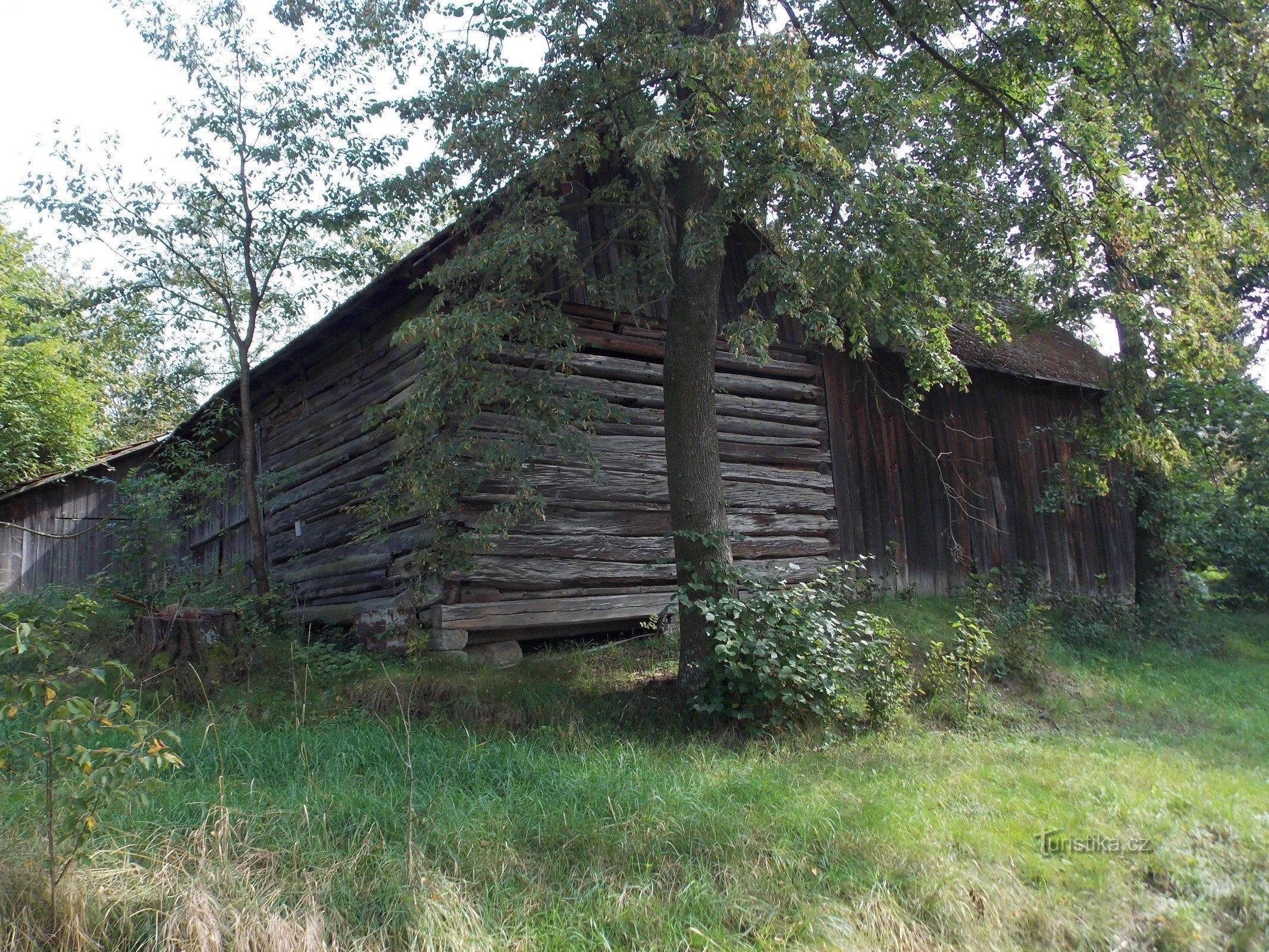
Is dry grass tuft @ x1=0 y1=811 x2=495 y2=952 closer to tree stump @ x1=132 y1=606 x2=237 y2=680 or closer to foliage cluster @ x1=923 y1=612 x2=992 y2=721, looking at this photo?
tree stump @ x1=132 y1=606 x2=237 y2=680

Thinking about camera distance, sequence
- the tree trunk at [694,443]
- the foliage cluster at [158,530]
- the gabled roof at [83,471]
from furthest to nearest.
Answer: the gabled roof at [83,471], the foliage cluster at [158,530], the tree trunk at [694,443]

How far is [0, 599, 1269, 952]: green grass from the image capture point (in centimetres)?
343

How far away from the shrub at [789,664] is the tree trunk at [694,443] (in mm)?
259

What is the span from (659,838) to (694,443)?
344cm

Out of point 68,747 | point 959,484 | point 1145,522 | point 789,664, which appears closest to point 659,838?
point 789,664

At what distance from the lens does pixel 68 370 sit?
747 inches

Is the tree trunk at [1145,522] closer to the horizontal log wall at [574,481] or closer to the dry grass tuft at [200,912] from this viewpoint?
the horizontal log wall at [574,481]

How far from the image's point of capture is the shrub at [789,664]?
19.9 ft

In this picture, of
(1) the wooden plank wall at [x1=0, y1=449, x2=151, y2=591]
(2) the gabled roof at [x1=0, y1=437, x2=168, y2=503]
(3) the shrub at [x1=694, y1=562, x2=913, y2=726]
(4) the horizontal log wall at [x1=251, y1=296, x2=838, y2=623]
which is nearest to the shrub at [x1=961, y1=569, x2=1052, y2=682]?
(4) the horizontal log wall at [x1=251, y1=296, x2=838, y2=623]

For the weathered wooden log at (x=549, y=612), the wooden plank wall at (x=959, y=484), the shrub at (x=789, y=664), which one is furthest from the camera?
the wooden plank wall at (x=959, y=484)

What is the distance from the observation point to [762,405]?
34.7 feet

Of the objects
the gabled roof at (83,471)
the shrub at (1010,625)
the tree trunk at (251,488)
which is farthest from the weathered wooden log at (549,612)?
the gabled roof at (83,471)

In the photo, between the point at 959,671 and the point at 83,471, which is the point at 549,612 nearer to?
the point at 959,671

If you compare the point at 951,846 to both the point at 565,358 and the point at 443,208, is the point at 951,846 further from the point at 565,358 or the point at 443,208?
the point at 443,208
